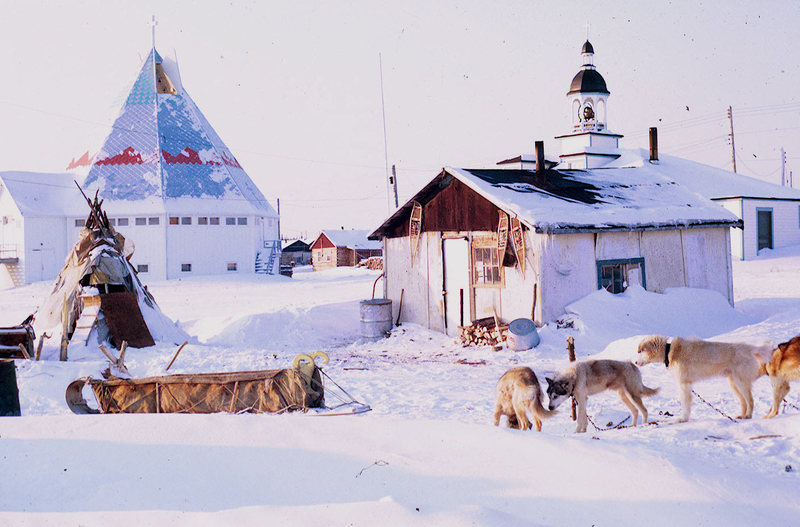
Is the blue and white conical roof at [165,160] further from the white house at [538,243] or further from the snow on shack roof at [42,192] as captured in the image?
the white house at [538,243]

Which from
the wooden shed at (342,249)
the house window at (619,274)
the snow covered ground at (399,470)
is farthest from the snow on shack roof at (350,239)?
the snow covered ground at (399,470)

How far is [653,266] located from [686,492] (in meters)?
12.9

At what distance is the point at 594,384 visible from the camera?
805cm

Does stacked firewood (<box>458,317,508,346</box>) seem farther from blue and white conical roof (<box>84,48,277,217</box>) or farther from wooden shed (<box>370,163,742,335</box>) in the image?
blue and white conical roof (<box>84,48,277,217</box>)

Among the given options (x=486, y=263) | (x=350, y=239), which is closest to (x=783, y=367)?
(x=486, y=263)

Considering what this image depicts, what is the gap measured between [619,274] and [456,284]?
421 cm

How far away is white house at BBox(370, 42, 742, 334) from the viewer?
51.4 feet

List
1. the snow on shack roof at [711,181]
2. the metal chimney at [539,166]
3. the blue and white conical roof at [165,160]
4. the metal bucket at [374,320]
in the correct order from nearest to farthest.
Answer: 1. the metal bucket at [374,320]
2. the metal chimney at [539,166]
3. the snow on shack roof at [711,181]
4. the blue and white conical roof at [165,160]

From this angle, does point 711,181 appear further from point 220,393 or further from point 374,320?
point 220,393

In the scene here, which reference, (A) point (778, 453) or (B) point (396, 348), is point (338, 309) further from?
(A) point (778, 453)

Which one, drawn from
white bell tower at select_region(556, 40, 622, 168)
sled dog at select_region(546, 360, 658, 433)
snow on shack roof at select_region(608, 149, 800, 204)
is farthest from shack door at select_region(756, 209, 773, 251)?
sled dog at select_region(546, 360, 658, 433)

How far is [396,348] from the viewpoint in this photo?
17.0 m

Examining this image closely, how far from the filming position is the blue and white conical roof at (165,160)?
39.9 meters

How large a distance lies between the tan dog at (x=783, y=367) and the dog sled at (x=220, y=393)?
503cm
